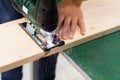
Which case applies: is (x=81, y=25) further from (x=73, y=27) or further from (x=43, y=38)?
(x=43, y=38)

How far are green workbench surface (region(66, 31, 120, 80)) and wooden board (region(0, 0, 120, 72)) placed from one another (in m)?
0.03

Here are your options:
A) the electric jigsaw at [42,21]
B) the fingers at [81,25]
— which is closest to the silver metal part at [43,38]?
the electric jigsaw at [42,21]

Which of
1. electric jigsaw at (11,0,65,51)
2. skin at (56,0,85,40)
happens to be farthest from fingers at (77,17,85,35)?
electric jigsaw at (11,0,65,51)

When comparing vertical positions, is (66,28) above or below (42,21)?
below

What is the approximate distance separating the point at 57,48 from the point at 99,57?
0.51 feet

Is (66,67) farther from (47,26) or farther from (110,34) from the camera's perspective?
(47,26)

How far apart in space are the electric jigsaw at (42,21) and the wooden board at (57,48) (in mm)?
22

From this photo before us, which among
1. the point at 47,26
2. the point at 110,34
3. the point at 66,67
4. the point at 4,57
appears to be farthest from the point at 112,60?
the point at 66,67

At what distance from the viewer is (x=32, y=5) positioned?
2.80 ft

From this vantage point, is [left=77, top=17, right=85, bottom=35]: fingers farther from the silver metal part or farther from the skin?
the silver metal part

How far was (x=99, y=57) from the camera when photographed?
0.89m

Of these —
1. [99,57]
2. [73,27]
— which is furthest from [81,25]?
[99,57]

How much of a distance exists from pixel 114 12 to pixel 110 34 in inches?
5.1

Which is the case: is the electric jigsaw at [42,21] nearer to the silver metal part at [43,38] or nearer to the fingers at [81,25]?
the silver metal part at [43,38]
